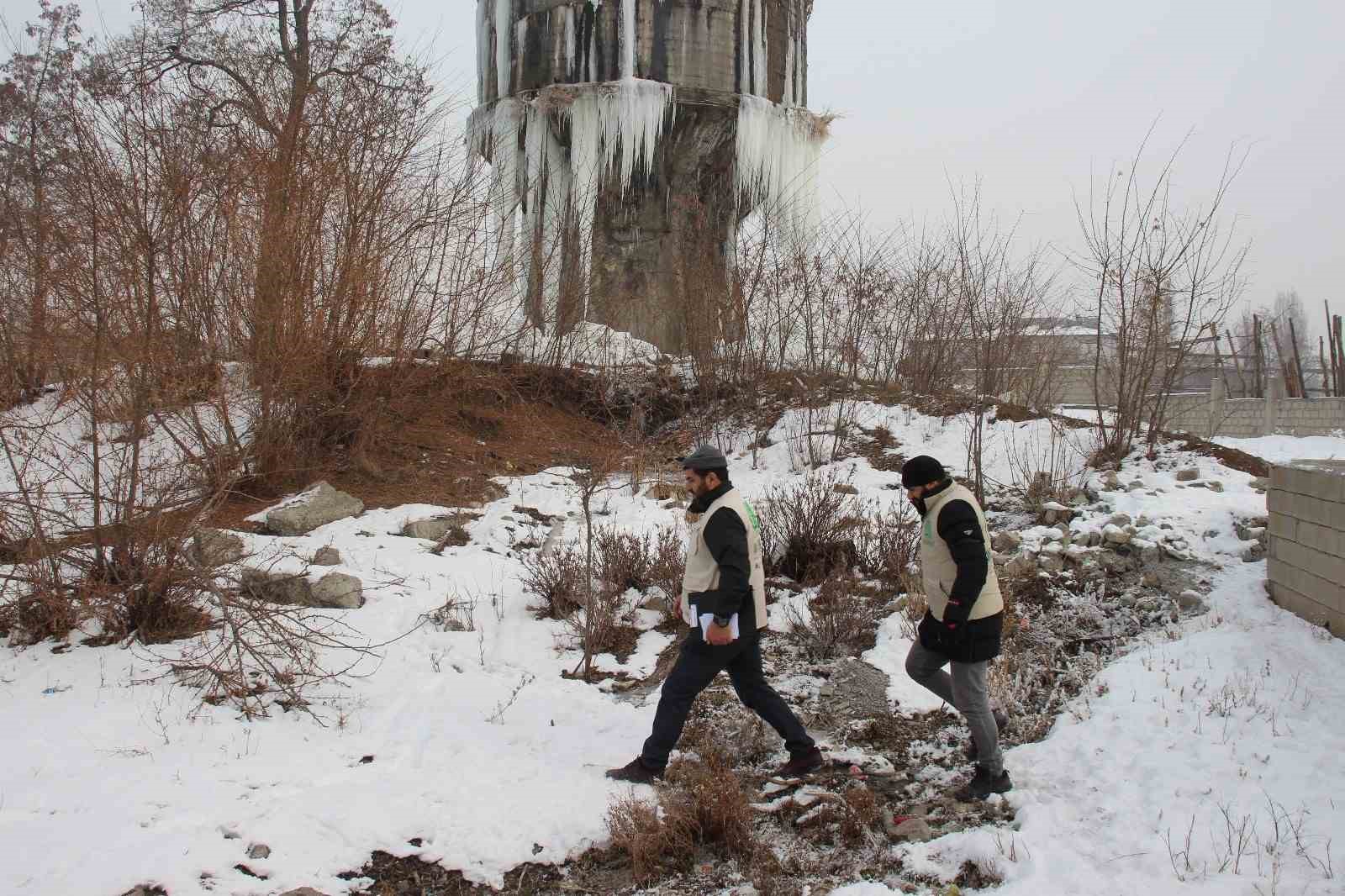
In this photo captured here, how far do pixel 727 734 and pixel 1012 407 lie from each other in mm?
7506

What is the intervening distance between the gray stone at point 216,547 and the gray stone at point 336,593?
557 millimetres

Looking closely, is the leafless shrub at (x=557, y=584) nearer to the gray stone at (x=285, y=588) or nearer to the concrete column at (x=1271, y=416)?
the gray stone at (x=285, y=588)

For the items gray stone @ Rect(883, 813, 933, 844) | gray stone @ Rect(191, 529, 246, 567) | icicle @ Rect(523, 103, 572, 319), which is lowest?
gray stone @ Rect(883, 813, 933, 844)

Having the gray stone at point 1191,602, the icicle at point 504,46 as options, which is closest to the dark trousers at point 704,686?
the gray stone at point 1191,602

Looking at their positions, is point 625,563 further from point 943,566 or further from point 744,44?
point 744,44

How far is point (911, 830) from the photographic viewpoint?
370 cm

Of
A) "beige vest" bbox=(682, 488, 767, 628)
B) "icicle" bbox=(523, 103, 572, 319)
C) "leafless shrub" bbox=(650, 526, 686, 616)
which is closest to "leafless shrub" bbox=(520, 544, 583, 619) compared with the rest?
"leafless shrub" bbox=(650, 526, 686, 616)

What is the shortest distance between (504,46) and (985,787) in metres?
13.6

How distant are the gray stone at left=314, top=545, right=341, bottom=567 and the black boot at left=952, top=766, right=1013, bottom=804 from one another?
16.1ft

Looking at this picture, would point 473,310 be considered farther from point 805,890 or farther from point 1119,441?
point 805,890

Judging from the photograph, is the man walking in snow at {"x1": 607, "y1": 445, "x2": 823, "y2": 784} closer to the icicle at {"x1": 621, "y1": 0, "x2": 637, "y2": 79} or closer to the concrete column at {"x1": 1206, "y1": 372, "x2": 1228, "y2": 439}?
the icicle at {"x1": 621, "y1": 0, "x2": 637, "y2": 79}

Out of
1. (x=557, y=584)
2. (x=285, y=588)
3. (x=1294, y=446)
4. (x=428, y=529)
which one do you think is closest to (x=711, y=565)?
(x=557, y=584)

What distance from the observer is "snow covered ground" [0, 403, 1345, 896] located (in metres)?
3.21

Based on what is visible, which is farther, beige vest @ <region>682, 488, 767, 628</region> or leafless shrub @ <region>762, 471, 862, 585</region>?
leafless shrub @ <region>762, 471, 862, 585</region>
